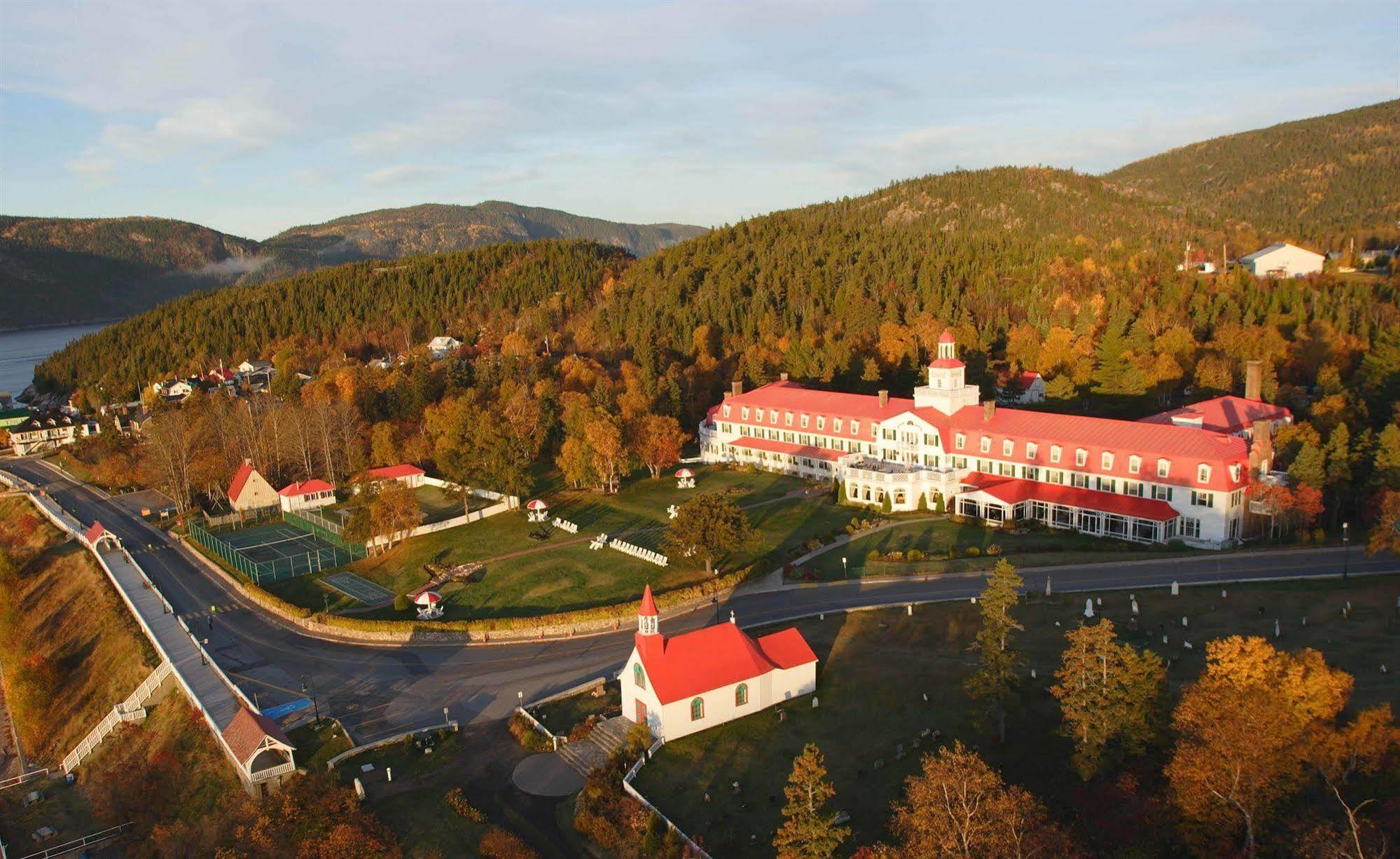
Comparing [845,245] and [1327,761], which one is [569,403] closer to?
[1327,761]

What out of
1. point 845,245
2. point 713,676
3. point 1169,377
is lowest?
point 713,676

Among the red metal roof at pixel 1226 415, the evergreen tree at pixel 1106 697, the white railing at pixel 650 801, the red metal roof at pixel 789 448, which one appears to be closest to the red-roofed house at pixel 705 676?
the white railing at pixel 650 801

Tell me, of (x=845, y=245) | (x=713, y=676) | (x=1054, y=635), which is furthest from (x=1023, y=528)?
(x=845, y=245)

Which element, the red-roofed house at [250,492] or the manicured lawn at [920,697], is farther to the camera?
the red-roofed house at [250,492]

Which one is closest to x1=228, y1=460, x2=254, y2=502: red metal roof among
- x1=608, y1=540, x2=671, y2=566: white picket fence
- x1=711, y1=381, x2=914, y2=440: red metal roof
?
x1=608, y1=540, x2=671, y2=566: white picket fence

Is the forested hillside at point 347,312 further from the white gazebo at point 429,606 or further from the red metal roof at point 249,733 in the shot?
the red metal roof at point 249,733

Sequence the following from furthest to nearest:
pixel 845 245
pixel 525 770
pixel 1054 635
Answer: pixel 845 245 → pixel 1054 635 → pixel 525 770
